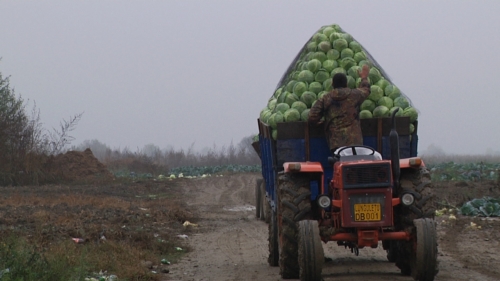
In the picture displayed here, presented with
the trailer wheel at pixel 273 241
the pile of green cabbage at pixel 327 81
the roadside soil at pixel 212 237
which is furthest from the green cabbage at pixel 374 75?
the roadside soil at pixel 212 237

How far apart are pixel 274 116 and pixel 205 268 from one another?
2.58m

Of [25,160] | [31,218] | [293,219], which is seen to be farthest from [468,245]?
[25,160]

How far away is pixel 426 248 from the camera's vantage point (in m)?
8.69

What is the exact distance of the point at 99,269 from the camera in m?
10.6

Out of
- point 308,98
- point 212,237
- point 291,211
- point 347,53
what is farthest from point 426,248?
point 212,237

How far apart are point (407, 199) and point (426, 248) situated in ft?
2.06

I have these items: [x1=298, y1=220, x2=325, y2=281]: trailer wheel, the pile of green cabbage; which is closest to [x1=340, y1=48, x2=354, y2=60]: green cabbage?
the pile of green cabbage

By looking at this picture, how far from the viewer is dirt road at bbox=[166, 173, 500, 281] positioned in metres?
10.4

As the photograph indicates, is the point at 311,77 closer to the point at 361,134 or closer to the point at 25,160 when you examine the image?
the point at 361,134

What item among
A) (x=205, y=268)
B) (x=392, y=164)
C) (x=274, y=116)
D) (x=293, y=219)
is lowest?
(x=205, y=268)

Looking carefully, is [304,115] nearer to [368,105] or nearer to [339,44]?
[368,105]

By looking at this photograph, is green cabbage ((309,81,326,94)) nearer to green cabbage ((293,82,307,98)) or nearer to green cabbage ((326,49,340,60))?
green cabbage ((293,82,307,98))

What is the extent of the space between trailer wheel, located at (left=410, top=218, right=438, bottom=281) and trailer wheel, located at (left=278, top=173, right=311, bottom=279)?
4.42 feet

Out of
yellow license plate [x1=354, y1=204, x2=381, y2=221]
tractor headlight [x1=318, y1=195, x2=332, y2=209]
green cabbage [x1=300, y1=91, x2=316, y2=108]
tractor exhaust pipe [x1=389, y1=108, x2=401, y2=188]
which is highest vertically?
green cabbage [x1=300, y1=91, x2=316, y2=108]
